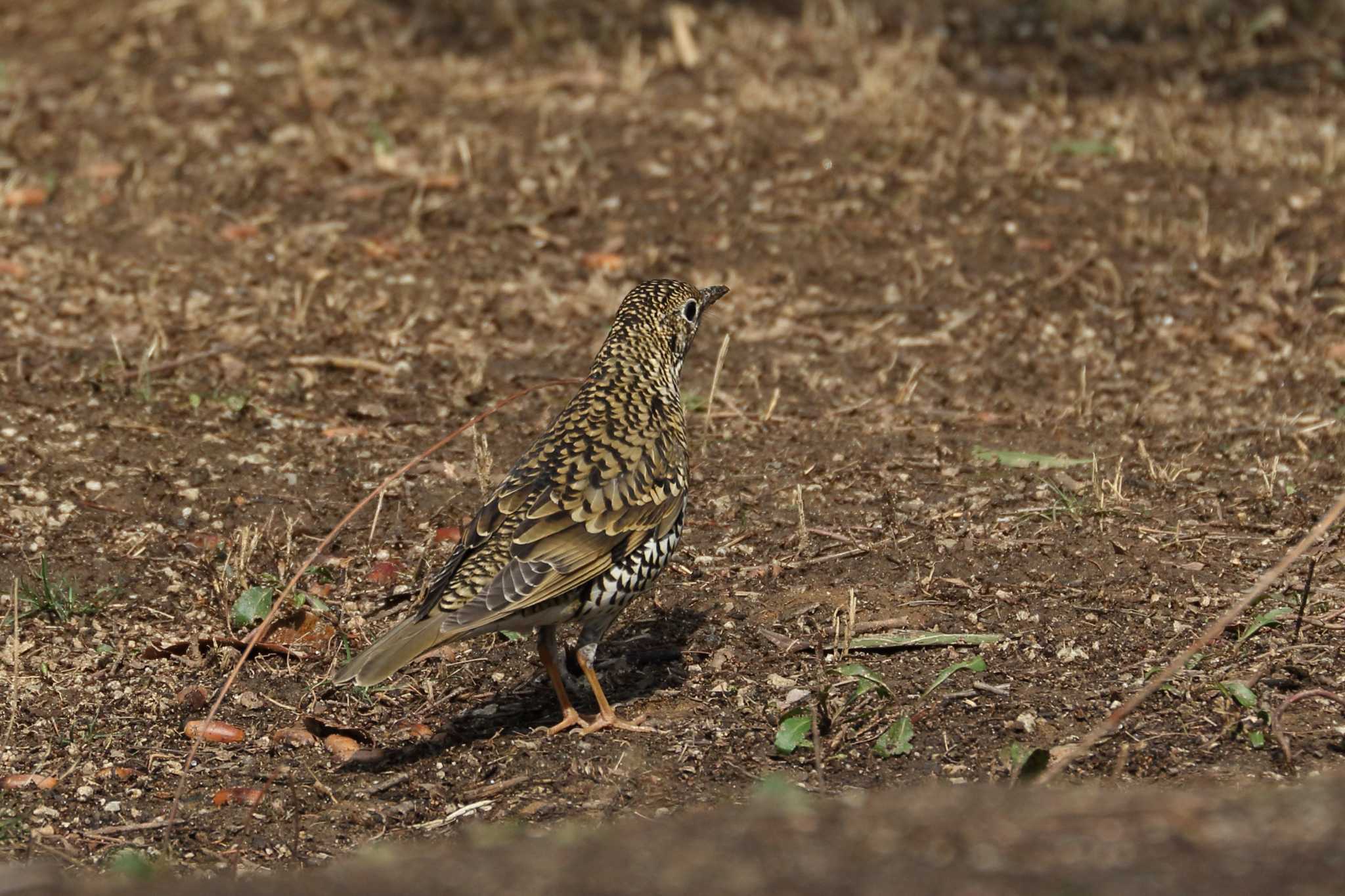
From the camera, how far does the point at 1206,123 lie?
1184cm

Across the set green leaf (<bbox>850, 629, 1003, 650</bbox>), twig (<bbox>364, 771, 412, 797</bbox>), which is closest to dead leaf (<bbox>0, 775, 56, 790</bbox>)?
twig (<bbox>364, 771, 412, 797</bbox>)

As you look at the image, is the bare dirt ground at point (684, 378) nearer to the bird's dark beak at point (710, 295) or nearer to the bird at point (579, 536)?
the bird at point (579, 536)

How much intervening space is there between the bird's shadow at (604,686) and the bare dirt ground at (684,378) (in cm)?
2

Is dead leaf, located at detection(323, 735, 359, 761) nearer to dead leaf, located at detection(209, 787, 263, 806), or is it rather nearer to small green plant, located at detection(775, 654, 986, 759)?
dead leaf, located at detection(209, 787, 263, 806)

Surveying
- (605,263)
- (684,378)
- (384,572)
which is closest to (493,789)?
(384,572)

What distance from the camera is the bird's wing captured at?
18.1 ft

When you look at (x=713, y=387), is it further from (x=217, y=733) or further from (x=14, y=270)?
(x=14, y=270)

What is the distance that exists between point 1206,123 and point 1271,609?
6476 mm

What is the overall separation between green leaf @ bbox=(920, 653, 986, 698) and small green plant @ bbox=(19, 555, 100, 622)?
341cm

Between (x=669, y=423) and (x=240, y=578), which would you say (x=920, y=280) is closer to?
(x=669, y=423)

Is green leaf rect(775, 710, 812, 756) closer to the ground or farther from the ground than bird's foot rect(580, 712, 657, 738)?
farther from the ground

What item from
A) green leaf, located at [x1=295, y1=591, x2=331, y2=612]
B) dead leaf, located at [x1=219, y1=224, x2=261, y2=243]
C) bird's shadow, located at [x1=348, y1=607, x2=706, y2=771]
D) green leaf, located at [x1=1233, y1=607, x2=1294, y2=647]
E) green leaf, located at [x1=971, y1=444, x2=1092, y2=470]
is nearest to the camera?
bird's shadow, located at [x1=348, y1=607, x2=706, y2=771]

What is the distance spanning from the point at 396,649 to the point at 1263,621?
3245 millimetres

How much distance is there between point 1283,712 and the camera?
5.52 metres
